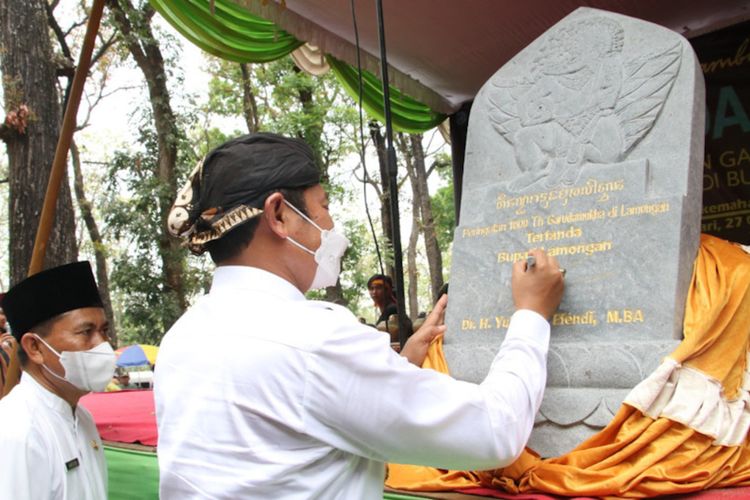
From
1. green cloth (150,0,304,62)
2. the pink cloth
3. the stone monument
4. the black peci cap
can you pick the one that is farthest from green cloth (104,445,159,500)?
green cloth (150,0,304,62)

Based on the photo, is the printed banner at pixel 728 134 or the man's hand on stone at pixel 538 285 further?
the printed banner at pixel 728 134

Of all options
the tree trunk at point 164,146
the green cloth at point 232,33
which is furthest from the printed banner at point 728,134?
the tree trunk at point 164,146

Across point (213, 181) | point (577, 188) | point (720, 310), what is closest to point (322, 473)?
point (213, 181)

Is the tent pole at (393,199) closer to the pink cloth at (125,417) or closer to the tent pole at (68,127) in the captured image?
the tent pole at (68,127)

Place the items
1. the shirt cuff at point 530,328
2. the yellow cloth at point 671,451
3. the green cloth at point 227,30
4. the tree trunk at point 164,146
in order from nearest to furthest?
the shirt cuff at point 530,328, the yellow cloth at point 671,451, the green cloth at point 227,30, the tree trunk at point 164,146

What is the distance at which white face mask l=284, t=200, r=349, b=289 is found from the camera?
161 cm

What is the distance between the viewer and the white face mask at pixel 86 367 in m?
2.58

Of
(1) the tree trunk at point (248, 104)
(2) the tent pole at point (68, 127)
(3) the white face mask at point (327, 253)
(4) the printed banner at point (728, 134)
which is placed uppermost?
(1) the tree trunk at point (248, 104)

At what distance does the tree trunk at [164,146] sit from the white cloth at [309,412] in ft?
36.0

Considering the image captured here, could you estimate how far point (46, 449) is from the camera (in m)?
2.37

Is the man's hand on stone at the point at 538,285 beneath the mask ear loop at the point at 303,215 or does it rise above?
beneath

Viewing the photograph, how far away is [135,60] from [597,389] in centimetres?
1182

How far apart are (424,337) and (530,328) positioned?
30.6 inches

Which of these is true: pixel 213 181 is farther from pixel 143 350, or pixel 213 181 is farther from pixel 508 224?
pixel 143 350
